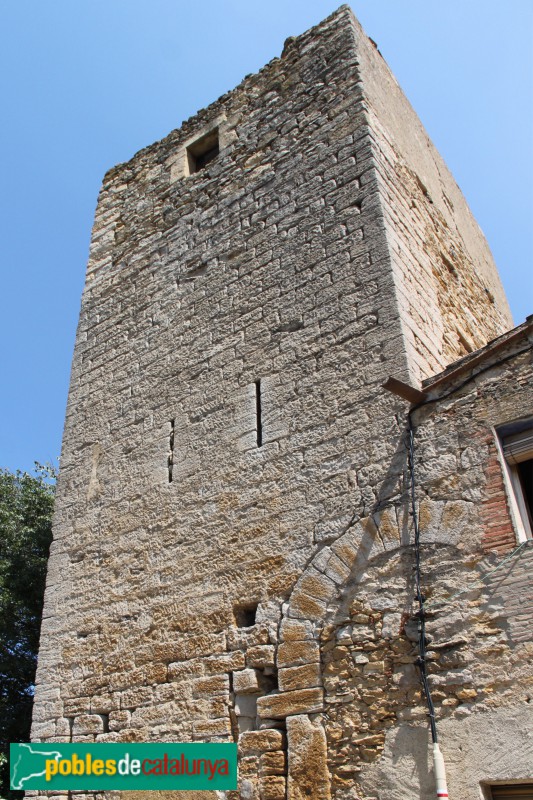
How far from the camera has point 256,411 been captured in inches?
193

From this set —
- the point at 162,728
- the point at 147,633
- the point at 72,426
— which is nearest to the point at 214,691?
the point at 162,728

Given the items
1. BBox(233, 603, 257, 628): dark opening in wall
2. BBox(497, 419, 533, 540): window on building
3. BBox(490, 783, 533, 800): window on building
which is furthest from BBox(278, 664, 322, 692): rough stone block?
BBox(497, 419, 533, 540): window on building

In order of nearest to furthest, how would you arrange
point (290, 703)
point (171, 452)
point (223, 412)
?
1. point (290, 703)
2. point (223, 412)
3. point (171, 452)

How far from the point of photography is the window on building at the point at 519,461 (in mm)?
3588

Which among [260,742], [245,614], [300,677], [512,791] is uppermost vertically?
[245,614]

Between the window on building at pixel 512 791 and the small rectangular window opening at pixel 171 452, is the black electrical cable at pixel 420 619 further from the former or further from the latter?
the small rectangular window opening at pixel 171 452

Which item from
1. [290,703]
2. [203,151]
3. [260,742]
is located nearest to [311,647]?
Answer: [290,703]

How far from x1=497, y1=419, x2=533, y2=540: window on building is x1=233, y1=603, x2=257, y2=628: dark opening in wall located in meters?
1.69

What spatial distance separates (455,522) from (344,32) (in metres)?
4.52

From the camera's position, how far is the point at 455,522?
3.64 meters

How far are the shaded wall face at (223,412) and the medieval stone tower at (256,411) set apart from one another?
16 millimetres

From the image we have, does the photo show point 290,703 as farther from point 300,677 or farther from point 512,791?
point 512,791

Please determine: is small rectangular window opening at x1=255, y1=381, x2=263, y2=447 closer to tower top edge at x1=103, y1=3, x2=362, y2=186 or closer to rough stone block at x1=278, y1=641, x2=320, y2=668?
rough stone block at x1=278, y1=641, x2=320, y2=668

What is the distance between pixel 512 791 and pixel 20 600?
8.31m
